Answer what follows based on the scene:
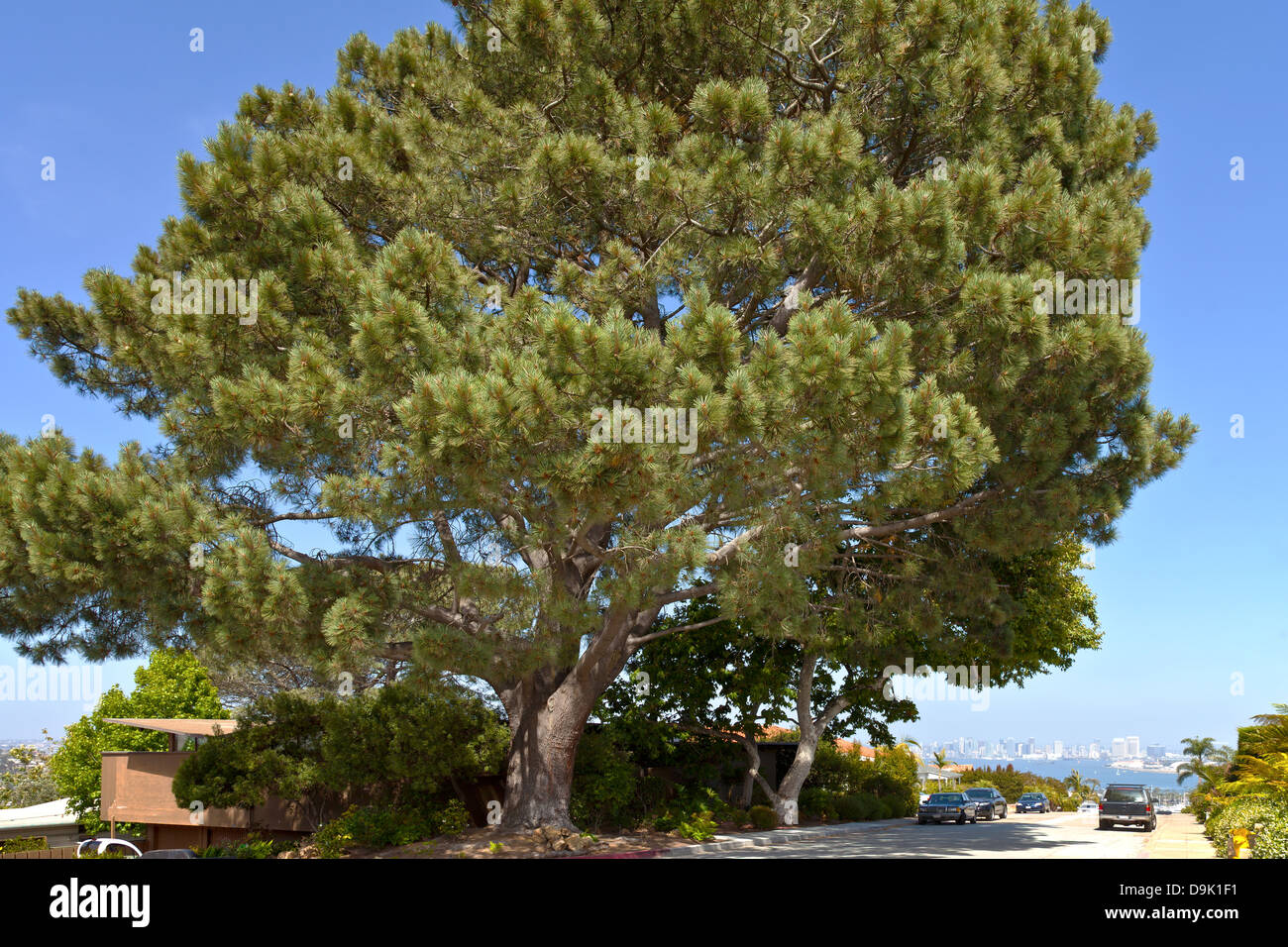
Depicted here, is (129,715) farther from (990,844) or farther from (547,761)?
(990,844)

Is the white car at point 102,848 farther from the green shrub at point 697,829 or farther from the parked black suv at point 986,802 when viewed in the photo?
the parked black suv at point 986,802

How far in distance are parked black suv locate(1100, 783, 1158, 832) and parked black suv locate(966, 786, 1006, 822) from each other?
360cm

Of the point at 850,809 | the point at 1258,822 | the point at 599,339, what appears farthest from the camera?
the point at 850,809

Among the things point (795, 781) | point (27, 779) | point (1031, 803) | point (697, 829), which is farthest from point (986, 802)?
point (27, 779)

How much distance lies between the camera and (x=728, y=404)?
1028 cm

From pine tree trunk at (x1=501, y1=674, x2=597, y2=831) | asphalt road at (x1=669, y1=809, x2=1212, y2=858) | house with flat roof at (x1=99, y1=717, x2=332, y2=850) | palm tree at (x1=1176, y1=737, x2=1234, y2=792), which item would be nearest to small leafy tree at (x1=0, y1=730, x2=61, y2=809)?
house with flat roof at (x1=99, y1=717, x2=332, y2=850)

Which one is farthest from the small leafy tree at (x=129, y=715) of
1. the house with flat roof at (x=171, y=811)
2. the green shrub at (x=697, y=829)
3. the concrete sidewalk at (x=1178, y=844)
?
the concrete sidewalk at (x=1178, y=844)

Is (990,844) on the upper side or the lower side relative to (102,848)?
lower

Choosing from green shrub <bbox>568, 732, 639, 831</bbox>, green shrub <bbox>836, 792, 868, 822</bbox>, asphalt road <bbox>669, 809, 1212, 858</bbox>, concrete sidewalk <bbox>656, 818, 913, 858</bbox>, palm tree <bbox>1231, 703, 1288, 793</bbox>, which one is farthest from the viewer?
green shrub <bbox>836, 792, 868, 822</bbox>

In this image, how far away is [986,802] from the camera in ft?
99.1

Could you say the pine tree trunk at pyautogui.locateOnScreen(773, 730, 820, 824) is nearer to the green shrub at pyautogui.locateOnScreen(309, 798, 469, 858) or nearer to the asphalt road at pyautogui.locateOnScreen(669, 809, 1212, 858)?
the asphalt road at pyautogui.locateOnScreen(669, 809, 1212, 858)

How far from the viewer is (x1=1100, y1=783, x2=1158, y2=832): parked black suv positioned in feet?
85.1

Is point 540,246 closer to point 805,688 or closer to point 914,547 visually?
point 914,547

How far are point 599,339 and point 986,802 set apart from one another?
26.2 metres
